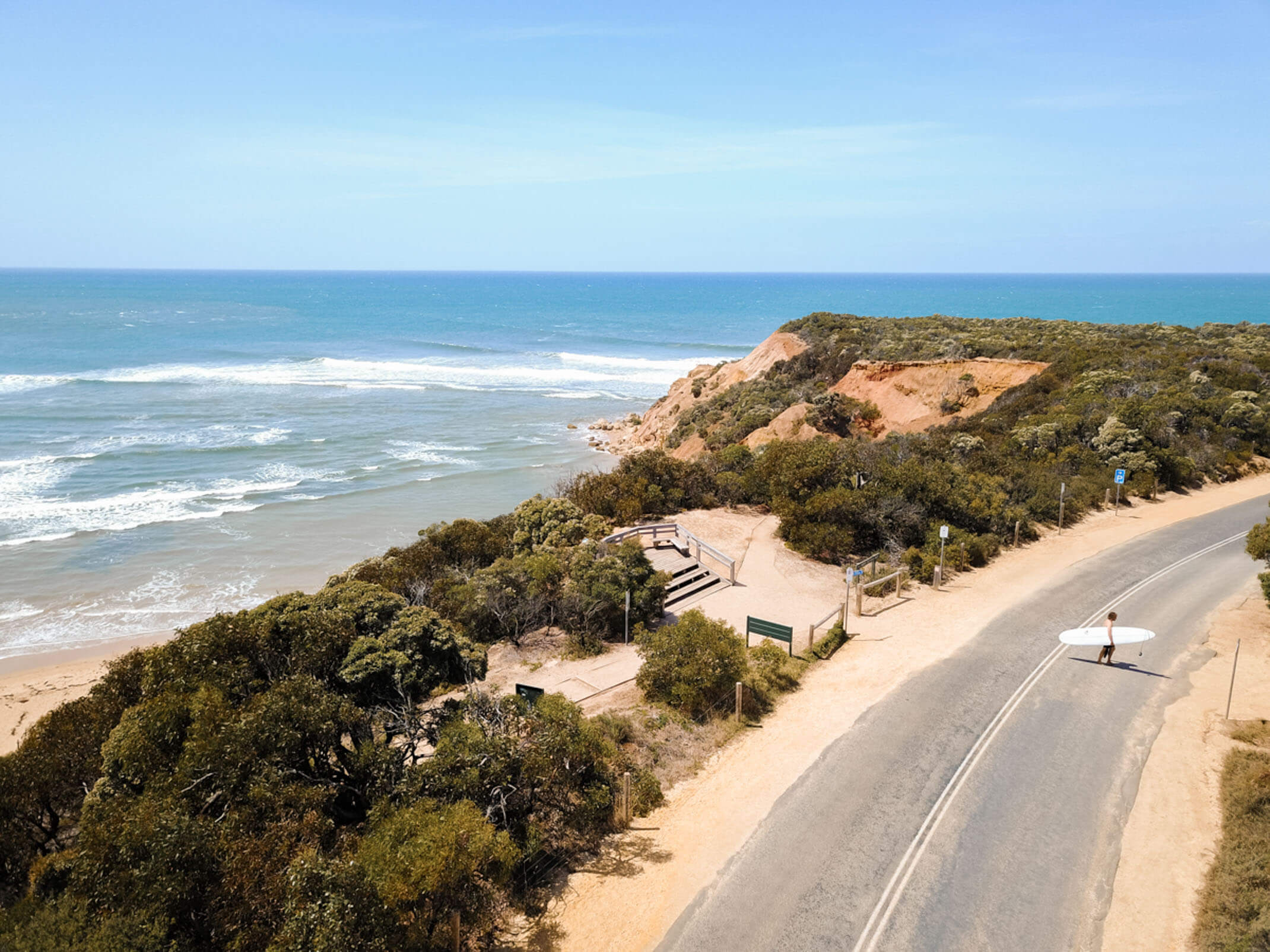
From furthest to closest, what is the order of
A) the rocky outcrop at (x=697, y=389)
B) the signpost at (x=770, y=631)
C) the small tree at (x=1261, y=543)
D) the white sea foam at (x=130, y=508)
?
the rocky outcrop at (x=697, y=389) < the white sea foam at (x=130, y=508) < the small tree at (x=1261, y=543) < the signpost at (x=770, y=631)

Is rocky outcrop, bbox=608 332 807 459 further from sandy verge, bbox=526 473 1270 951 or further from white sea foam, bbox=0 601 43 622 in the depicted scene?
white sea foam, bbox=0 601 43 622

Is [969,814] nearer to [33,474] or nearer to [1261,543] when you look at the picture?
[1261,543]

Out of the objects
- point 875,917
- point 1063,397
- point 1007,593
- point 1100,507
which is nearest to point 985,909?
point 875,917

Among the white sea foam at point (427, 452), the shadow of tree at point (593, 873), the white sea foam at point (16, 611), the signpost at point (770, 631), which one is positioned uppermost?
the signpost at point (770, 631)

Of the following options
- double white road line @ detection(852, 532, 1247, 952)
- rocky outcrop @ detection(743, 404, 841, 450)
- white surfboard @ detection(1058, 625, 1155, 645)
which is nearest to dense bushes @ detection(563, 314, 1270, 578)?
rocky outcrop @ detection(743, 404, 841, 450)

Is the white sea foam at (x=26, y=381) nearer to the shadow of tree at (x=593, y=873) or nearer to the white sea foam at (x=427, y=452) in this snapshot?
the white sea foam at (x=427, y=452)

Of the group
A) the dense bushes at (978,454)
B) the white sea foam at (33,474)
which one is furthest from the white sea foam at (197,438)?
the dense bushes at (978,454)
